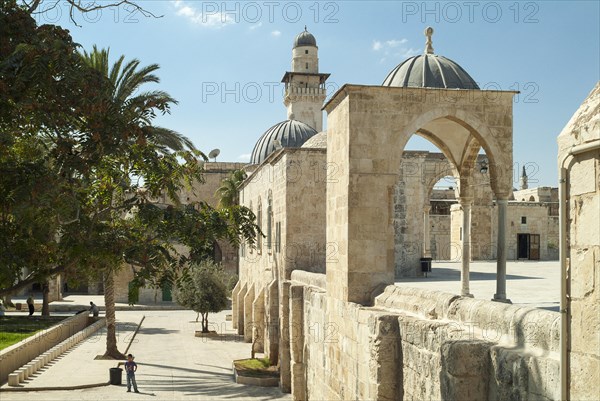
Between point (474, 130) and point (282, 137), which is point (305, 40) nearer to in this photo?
point (282, 137)

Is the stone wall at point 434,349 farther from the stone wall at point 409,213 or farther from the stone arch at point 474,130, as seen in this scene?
the stone wall at point 409,213

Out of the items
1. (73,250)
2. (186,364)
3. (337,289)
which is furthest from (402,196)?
(73,250)

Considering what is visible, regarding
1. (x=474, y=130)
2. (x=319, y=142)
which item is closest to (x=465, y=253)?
(x=474, y=130)

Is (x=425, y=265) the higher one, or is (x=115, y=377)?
(x=425, y=265)

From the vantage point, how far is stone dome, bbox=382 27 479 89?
1126 centimetres

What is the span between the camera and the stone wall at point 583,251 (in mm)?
3727

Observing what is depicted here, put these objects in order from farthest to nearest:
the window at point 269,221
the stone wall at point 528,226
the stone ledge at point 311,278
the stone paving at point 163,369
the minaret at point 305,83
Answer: the minaret at point 305,83, the stone wall at point 528,226, the window at point 269,221, the stone paving at point 163,369, the stone ledge at point 311,278

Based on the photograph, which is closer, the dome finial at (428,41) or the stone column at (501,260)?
the stone column at (501,260)

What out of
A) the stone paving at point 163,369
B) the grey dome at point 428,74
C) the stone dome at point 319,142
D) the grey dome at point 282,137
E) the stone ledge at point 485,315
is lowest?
the stone paving at point 163,369

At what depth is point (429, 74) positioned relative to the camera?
37.1ft

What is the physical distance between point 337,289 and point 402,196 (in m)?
9.51

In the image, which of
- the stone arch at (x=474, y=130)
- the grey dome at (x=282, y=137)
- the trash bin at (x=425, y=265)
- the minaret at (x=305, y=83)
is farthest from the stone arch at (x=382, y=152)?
the minaret at (x=305, y=83)

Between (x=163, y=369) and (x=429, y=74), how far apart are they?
10.0 metres

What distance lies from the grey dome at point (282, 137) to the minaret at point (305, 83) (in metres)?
4.08
